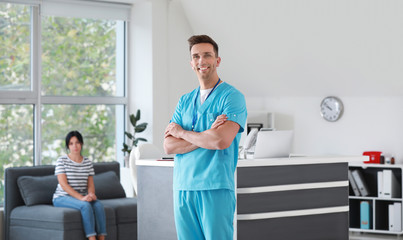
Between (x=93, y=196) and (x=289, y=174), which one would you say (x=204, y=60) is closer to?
(x=289, y=174)

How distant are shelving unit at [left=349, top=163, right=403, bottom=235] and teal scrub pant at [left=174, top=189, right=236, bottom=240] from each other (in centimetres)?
397

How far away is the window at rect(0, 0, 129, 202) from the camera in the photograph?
6.48 metres

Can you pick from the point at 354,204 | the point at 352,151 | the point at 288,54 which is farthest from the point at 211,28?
the point at 354,204

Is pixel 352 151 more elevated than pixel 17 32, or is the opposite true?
pixel 17 32

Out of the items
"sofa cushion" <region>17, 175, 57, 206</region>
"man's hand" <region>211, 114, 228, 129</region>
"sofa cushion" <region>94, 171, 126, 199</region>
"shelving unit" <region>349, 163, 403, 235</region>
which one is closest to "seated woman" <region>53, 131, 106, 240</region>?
"sofa cushion" <region>17, 175, 57, 206</region>

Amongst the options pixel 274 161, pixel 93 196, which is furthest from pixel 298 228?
pixel 93 196

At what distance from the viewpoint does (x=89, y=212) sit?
17.1 ft

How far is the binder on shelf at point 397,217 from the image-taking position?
6250 millimetres

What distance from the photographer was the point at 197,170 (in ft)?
9.29

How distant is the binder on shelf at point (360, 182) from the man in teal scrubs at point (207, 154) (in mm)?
3937

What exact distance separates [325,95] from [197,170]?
4501mm

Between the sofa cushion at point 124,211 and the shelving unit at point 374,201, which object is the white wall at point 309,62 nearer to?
the shelving unit at point 374,201

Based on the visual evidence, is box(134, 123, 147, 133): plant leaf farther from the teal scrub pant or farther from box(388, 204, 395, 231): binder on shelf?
the teal scrub pant

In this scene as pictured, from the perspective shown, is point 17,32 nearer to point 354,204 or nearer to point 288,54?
point 288,54
